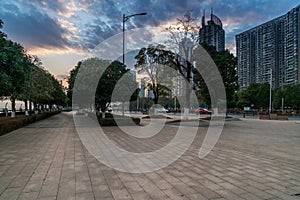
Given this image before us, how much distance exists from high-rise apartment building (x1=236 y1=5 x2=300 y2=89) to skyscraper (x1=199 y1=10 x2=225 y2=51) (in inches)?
1037

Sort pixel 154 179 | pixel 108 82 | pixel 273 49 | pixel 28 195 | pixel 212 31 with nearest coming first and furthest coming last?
pixel 28 195
pixel 154 179
pixel 108 82
pixel 212 31
pixel 273 49

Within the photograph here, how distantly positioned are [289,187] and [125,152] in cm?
404

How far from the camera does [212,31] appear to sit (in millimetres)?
20766

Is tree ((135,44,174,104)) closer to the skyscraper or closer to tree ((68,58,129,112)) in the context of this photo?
the skyscraper

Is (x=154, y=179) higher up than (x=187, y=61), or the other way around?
(x=187, y=61)

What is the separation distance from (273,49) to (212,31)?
31789 millimetres

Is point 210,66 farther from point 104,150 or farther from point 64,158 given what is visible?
point 64,158

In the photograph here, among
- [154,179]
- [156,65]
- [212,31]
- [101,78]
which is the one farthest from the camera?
[212,31]

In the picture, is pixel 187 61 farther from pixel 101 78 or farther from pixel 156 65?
pixel 101 78

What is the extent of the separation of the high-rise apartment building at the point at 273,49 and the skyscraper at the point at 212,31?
1037 inches

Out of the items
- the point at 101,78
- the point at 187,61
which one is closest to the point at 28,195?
A: the point at 101,78

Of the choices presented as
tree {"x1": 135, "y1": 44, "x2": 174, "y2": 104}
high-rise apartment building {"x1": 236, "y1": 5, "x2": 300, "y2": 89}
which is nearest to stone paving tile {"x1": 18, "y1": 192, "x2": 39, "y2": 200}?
tree {"x1": 135, "y1": 44, "x2": 174, "y2": 104}

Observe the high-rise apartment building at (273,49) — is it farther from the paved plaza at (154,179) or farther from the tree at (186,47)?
the paved plaza at (154,179)

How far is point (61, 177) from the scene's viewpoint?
395 centimetres
